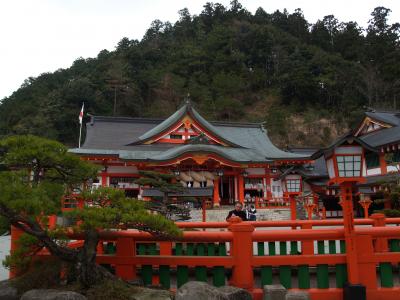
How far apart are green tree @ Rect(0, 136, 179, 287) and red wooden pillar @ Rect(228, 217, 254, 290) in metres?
0.85

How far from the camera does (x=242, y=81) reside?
2296 inches

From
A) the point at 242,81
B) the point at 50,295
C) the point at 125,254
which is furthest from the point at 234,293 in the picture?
the point at 242,81

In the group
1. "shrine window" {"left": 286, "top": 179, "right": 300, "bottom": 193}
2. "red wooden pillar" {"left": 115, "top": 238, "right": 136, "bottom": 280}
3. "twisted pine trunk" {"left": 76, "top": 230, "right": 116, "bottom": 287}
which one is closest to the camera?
"twisted pine trunk" {"left": 76, "top": 230, "right": 116, "bottom": 287}

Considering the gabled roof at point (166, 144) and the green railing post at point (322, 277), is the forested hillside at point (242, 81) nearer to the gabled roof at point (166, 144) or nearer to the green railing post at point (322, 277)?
the gabled roof at point (166, 144)

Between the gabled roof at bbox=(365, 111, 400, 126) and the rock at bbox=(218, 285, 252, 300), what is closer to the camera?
the rock at bbox=(218, 285, 252, 300)

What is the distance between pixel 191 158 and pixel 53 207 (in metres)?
16.8

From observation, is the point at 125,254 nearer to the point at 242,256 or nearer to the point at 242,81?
the point at 242,256

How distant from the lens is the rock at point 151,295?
4094mm

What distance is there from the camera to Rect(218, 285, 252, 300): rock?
4.14m

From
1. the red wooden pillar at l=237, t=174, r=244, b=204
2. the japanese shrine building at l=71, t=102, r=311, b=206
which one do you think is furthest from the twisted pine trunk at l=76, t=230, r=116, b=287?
the red wooden pillar at l=237, t=174, r=244, b=204

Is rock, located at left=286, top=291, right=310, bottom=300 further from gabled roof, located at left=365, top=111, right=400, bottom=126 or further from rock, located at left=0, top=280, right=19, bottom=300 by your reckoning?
gabled roof, located at left=365, top=111, right=400, bottom=126

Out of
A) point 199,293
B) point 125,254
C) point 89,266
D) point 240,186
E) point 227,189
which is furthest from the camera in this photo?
point 227,189

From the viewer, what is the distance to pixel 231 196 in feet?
77.3

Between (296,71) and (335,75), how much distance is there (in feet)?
18.7
